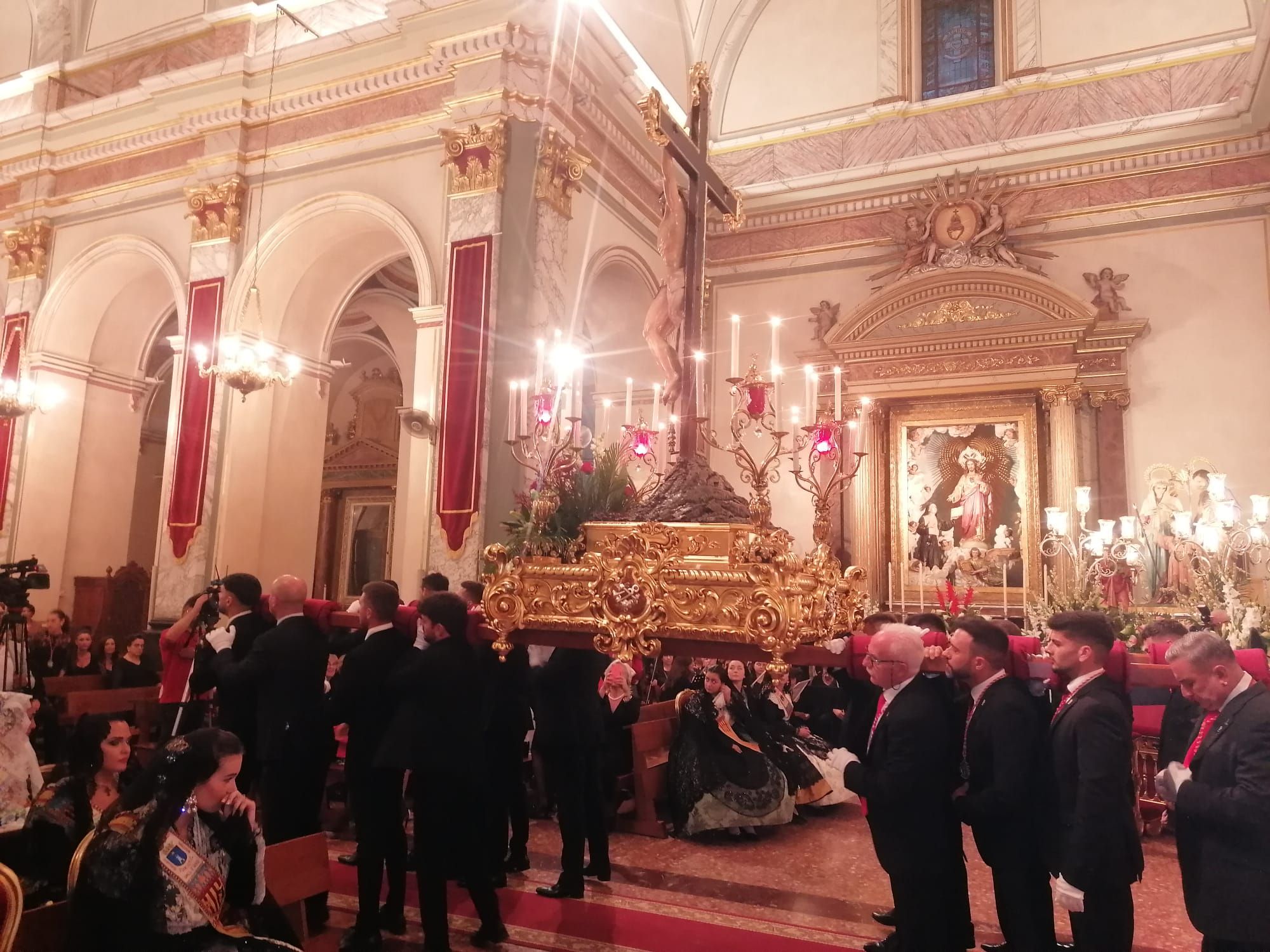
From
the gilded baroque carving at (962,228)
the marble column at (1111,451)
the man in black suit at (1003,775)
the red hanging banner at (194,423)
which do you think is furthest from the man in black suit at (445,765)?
the gilded baroque carving at (962,228)

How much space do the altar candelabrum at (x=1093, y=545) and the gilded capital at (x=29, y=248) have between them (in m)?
12.0

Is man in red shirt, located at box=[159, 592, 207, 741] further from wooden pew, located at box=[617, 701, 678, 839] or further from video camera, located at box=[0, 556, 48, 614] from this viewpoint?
wooden pew, located at box=[617, 701, 678, 839]

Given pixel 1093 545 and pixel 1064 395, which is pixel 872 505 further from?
pixel 1093 545

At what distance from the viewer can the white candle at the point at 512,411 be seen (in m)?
5.32

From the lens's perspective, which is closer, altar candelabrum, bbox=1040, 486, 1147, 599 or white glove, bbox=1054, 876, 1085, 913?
white glove, bbox=1054, 876, 1085, 913

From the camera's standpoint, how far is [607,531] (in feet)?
12.2

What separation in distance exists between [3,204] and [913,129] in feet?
38.5

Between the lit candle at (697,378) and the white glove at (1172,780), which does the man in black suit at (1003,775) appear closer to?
the white glove at (1172,780)

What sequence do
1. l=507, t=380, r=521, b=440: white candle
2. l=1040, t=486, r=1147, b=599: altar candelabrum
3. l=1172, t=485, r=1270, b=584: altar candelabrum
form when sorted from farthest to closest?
l=1040, t=486, r=1147, b=599: altar candelabrum, l=1172, t=485, r=1270, b=584: altar candelabrum, l=507, t=380, r=521, b=440: white candle

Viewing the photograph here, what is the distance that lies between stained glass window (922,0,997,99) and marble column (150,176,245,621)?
868 centimetres

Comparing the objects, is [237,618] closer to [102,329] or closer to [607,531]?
[607,531]

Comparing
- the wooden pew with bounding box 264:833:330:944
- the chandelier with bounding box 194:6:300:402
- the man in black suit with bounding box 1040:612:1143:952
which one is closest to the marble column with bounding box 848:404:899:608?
the chandelier with bounding box 194:6:300:402

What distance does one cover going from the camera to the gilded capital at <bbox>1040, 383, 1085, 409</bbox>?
10.1 m

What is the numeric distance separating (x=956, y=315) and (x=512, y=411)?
6.40 metres
